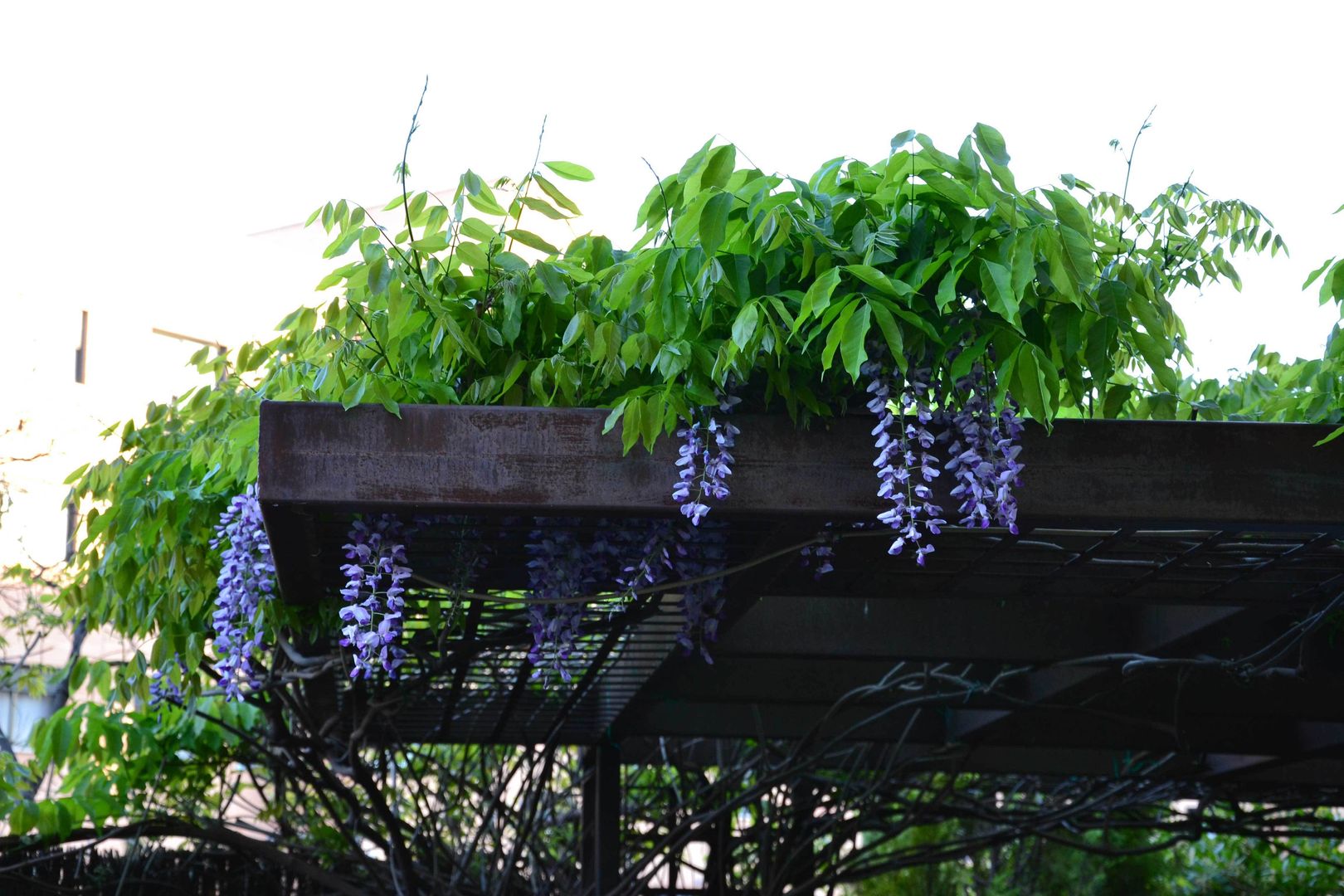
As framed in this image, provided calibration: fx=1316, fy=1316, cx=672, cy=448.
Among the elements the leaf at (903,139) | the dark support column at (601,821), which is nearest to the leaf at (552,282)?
the leaf at (903,139)

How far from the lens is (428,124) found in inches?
83.0

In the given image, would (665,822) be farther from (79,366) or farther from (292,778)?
(79,366)

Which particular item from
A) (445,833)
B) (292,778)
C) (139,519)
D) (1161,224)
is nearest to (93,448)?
(445,833)

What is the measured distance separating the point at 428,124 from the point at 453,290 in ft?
0.91

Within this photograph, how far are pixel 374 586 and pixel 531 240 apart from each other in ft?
1.99

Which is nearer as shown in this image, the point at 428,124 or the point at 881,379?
the point at 881,379

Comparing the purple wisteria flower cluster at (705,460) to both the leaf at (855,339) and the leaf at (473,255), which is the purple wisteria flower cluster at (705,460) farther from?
the leaf at (473,255)

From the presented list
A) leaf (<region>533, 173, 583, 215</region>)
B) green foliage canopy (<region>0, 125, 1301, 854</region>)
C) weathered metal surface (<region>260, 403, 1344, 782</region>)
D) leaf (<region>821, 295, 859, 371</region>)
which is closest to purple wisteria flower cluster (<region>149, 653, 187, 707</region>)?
weathered metal surface (<region>260, 403, 1344, 782</region>)

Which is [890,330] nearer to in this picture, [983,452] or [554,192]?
[983,452]

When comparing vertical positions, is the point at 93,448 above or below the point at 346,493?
above

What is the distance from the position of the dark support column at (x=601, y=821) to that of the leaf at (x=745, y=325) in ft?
10.7

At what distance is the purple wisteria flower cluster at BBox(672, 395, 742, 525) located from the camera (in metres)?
1.88

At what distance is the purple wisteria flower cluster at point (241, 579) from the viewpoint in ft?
8.36

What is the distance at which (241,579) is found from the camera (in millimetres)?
2633
